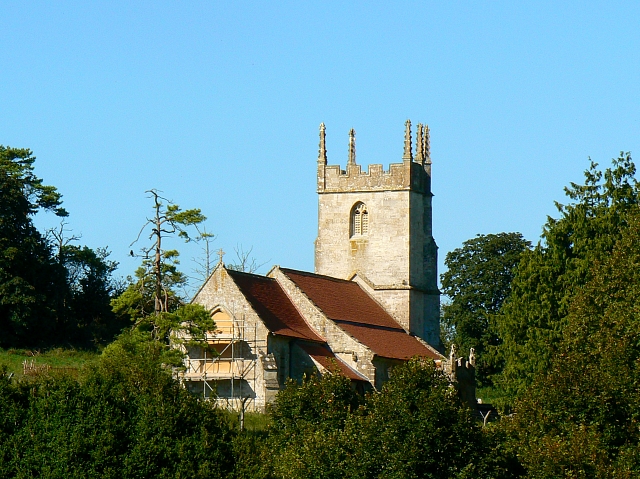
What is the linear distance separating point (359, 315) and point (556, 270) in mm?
9454

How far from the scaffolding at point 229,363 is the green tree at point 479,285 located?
27.3 metres

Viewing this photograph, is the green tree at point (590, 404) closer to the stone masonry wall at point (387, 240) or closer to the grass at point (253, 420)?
the grass at point (253, 420)

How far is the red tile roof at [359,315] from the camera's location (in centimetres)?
5931

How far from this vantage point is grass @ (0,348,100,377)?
66.4m

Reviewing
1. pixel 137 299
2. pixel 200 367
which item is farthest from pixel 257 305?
pixel 137 299

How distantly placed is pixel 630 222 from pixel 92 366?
63.9 ft

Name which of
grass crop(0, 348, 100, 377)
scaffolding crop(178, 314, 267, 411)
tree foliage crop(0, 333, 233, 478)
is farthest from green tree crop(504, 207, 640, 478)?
grass crop(0, 348, 100, 377)

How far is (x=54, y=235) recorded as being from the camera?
8412 centimetres

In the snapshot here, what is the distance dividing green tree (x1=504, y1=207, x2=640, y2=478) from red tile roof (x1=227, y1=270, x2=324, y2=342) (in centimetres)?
1285

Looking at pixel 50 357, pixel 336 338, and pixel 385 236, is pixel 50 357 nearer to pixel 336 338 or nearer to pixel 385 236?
pixel 385 236

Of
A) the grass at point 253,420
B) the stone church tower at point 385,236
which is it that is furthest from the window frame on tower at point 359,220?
the grass at point 253,420

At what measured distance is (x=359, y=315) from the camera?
202 ft

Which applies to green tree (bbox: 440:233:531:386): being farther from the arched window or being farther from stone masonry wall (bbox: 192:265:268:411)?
stone masonry wall (bbox: 192:265:268:411)

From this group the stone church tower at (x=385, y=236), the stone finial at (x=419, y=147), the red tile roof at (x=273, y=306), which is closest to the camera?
the red tile roof at (x=273, y=306)
